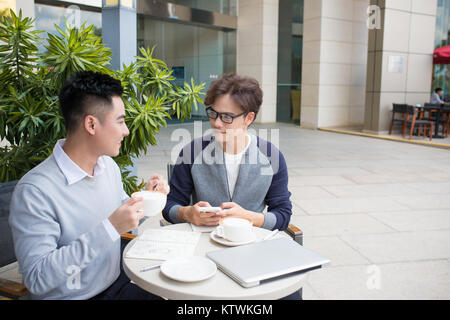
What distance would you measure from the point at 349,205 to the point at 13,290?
4206 mm

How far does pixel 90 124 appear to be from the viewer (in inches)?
63.1

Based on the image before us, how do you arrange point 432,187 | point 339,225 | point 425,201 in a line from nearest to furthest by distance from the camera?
1. point 339,225
2. point 425,201
3. point 432,187

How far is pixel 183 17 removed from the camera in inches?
544

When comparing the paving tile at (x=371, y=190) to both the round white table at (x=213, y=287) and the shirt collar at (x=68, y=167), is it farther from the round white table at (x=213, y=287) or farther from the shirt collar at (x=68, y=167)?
the shirt collar at (x=68, y=167)

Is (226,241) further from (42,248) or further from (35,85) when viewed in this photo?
(35,85)

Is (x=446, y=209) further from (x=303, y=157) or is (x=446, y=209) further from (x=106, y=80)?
(x=106, y=80)

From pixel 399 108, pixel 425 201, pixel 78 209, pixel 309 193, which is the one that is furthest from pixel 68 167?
A: pixel 399 108

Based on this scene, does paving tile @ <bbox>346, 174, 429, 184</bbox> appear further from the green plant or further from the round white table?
the round white table

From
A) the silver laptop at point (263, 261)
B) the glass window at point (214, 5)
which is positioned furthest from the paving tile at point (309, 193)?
the glass window at point (214, 5)

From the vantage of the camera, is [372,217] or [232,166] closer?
[232,166]

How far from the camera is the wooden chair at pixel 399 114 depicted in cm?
1148

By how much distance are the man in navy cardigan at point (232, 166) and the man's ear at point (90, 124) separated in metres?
0.71

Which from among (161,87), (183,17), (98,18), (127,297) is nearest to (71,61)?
(161,87)

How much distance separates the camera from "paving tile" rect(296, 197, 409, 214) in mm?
4871
